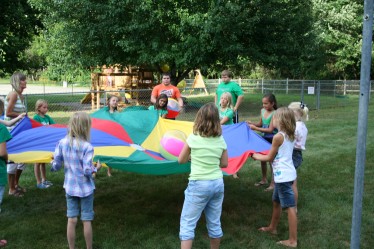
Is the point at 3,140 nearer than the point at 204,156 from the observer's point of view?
No

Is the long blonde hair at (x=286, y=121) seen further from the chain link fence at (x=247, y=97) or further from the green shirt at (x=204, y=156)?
the chain link fence at (x=247, y=97)

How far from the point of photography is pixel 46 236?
3932 millimetres

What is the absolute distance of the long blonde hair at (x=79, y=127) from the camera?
3178 mm

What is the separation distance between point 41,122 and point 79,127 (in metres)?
2.13

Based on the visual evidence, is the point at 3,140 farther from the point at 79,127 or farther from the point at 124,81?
the point at 124,81

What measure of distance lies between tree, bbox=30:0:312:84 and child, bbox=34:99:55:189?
838 centimetres

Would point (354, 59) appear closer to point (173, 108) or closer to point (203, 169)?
point (173, 108)

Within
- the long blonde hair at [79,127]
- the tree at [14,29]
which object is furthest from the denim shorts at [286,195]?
the tree at [14,29]

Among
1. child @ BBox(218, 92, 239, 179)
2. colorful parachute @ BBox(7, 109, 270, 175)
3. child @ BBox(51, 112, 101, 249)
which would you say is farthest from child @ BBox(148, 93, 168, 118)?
child @ BBox(51, 112, 101, 249)

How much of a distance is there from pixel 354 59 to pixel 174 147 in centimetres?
2793

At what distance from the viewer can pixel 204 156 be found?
306 cm

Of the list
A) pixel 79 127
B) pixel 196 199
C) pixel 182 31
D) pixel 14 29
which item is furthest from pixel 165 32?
pixel 196 199

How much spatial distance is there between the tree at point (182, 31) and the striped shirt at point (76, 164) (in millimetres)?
10138

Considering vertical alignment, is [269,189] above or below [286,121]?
below
